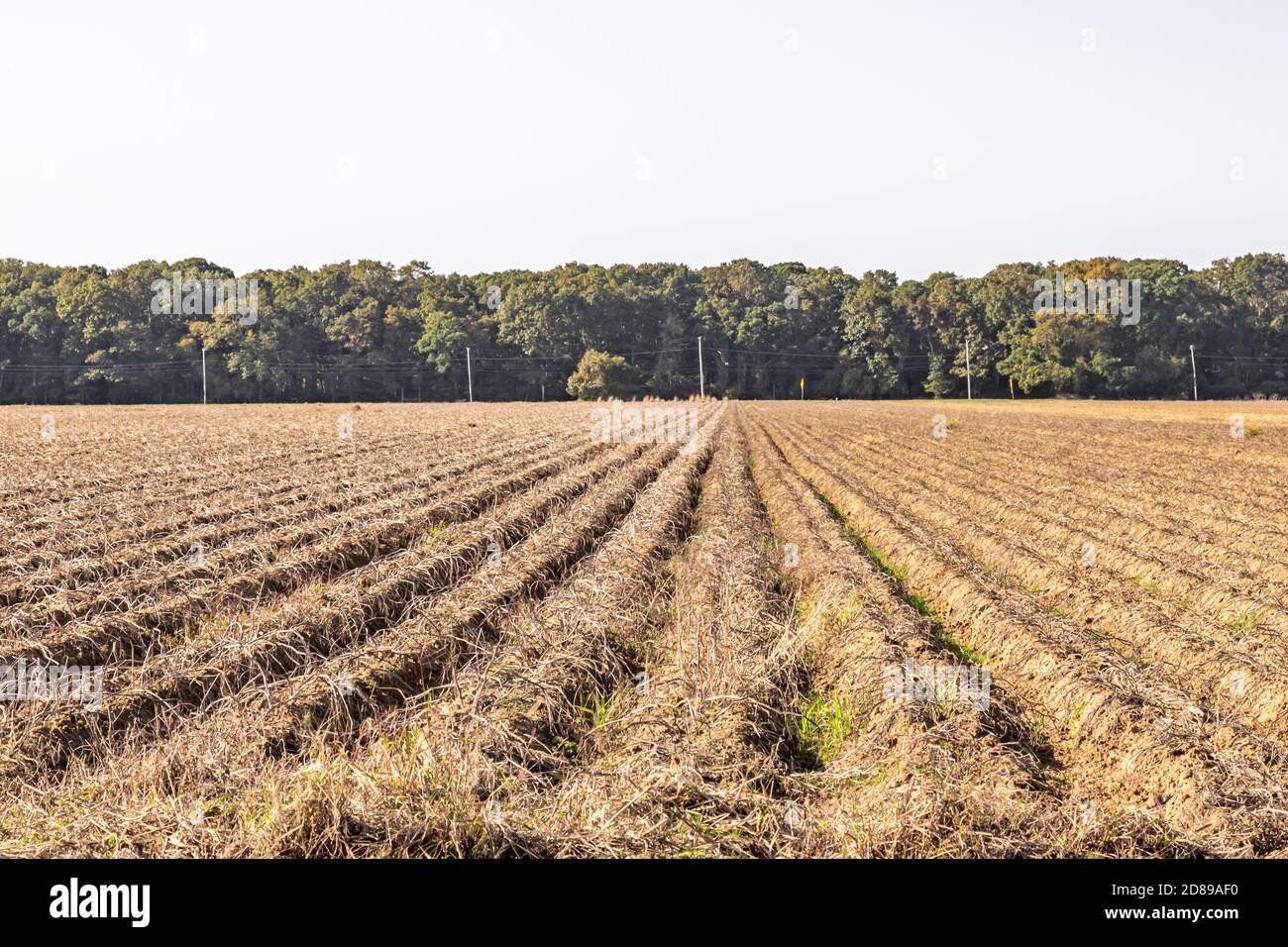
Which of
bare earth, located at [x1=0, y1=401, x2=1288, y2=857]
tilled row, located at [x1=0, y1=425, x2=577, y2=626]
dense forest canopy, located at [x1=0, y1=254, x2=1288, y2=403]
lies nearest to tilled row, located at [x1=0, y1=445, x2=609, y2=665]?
bare earth, located at [x1=0, y1=401, x2=1288, y2=857]

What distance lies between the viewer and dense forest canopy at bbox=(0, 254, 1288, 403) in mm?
89938

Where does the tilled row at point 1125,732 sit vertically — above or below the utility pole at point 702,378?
below

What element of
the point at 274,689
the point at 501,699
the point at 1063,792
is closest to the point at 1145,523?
the point at 1063,792

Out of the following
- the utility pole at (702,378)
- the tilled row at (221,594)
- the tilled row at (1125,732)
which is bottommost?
the tilled row at (1125,732)

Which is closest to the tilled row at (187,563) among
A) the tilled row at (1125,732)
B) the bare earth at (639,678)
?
the bare earth at (639,678)

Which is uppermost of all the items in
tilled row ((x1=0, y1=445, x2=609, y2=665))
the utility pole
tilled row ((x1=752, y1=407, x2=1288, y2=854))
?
the utility pole

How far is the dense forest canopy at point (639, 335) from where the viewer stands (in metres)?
89.9

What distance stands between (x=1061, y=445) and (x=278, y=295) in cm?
8319

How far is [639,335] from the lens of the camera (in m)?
106

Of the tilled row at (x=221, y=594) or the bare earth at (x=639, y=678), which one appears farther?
the tilled row at (x=221, y=594)

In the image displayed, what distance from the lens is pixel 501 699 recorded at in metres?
6.60

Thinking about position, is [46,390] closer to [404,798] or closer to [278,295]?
[278,295]

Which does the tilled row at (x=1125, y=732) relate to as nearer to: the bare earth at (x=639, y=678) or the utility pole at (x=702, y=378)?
the bare earth at (x=639, y=678)

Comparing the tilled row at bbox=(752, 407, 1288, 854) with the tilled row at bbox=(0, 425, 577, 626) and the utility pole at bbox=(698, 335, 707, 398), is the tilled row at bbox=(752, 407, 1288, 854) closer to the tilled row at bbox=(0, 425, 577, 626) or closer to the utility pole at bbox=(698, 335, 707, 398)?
the tilled row at bbox=(0, 425, 577, 626)
